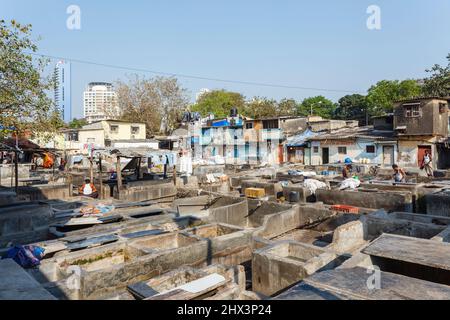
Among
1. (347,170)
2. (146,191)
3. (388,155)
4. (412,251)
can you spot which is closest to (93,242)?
(412,251)

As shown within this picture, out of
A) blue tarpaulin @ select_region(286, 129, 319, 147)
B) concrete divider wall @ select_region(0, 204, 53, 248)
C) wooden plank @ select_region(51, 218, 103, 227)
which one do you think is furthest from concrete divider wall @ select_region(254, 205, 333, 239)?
blue tarpaulin @ select_region(286, 129, 319, 147)

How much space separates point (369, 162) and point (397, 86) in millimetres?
20954

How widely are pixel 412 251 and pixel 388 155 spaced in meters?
23.8

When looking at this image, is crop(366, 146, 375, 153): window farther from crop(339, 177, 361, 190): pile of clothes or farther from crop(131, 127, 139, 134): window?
crop(131, 127, 139, 134): window

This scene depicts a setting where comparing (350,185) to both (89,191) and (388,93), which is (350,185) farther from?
(388,93)

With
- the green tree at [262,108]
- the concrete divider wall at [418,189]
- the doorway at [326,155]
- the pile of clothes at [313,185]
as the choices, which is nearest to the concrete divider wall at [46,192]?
the pile of clothes at [313,185]

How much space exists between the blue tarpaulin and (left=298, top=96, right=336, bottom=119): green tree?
2813 centimetres

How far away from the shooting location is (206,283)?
18.2 feet

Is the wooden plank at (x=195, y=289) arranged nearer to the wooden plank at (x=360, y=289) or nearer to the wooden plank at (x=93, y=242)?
the wooden plank at (x=360, y=289)

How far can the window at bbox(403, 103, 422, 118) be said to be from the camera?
1017 inches

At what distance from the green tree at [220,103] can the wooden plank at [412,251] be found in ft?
164

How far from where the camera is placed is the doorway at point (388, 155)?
27234mm
